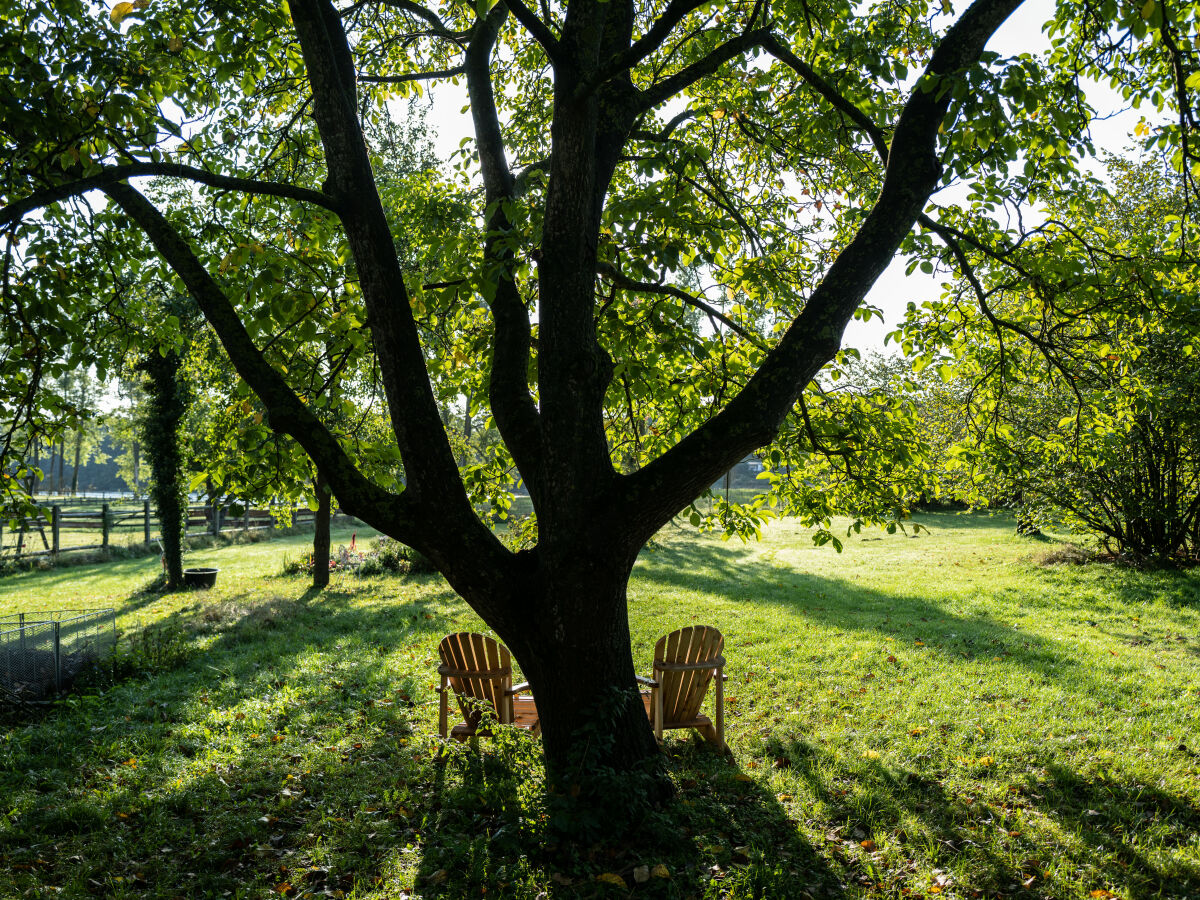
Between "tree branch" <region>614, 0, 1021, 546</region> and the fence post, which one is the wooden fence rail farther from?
"tree branch" <region>614, 0, 1021, 546</region>

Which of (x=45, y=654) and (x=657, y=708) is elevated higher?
(x=45, y=654)

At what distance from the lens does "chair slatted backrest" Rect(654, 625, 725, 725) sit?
589cm

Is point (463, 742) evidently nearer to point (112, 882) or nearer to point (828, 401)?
point (112, 882)

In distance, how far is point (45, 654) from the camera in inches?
282

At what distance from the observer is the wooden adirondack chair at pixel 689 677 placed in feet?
19.2

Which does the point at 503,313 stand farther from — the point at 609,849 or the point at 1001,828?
the point at 1001,828

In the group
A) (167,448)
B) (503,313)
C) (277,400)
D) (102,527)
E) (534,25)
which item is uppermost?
(534,25)

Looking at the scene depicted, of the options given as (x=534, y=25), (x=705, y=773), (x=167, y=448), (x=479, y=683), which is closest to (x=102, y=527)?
(x=167, y=448)

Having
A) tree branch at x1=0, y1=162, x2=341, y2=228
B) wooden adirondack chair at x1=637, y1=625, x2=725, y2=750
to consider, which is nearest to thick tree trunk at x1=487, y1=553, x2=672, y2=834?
wooden adirondack chair at x1=637, y1=625, x2=725, y2=750

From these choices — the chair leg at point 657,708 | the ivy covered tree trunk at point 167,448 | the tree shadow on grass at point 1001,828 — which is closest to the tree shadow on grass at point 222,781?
the chair leg at point 657,708

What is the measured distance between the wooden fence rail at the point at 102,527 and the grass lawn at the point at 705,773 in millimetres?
11470

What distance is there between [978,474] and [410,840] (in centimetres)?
501

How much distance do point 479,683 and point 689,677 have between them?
1764 millimetres

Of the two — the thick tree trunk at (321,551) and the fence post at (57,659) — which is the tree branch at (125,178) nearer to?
the fence post at (57,659)
